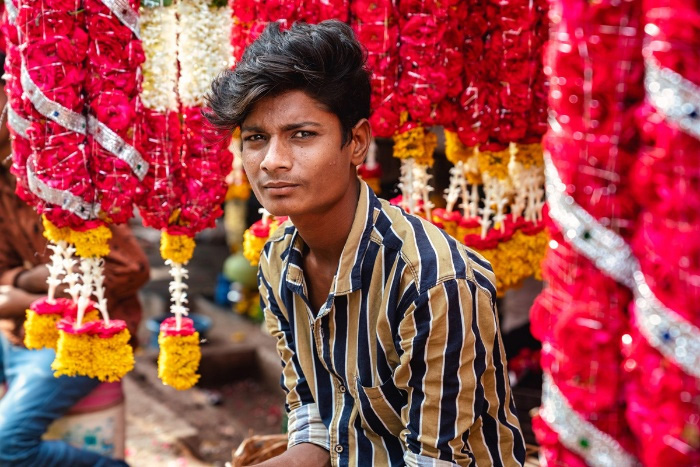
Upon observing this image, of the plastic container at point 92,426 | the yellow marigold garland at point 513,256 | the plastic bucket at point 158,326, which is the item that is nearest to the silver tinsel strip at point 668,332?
the yellow marigold garland at point 513,256

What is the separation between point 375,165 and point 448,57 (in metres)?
0.78

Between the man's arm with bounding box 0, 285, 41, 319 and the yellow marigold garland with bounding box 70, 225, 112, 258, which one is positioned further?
the man's arm with bounding box 0, 285, 41, 319

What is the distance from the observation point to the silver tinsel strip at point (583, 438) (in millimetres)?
840

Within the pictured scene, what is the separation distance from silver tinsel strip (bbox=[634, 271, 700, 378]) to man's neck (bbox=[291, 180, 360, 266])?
2.72ft

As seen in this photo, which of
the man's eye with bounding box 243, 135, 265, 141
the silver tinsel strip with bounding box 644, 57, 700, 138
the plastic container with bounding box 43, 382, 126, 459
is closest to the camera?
the silver tinsel strip with bounding box 644, 57, 700, 138

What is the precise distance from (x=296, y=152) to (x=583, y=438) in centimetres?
81

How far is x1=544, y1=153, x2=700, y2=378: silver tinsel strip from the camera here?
0.74 m

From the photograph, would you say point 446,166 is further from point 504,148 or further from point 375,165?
point 504,148

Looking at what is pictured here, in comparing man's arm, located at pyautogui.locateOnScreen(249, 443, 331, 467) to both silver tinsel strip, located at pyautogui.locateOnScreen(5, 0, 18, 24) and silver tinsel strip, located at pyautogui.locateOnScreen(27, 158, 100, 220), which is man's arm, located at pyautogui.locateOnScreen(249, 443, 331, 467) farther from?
silver tinsel strip, located at pyautogui.locateOnScreen(5, 0, 18, 24)

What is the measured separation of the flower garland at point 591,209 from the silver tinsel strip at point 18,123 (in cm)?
132

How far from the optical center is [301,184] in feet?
4.68

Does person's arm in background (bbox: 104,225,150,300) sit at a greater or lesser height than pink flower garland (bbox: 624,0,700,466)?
lesser

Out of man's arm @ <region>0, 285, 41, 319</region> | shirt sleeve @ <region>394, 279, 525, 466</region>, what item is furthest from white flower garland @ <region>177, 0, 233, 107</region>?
man's arm @ <region>0, 285, 41, 319</region>

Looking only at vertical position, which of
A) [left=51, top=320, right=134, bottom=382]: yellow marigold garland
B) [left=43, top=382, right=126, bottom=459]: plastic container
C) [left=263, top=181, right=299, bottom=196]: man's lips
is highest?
[left=263, top=181, right=299, bottom=196]: man's lips
